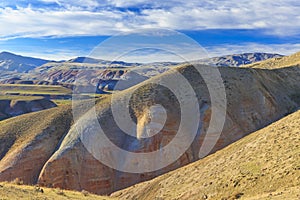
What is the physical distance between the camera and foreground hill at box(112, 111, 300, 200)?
22109mm

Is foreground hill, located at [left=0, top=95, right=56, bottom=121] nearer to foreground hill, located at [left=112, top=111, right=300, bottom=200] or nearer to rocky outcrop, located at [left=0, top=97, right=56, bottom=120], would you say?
rocky outcrop, located at [left=0, top=97, right=56, bottom=120]

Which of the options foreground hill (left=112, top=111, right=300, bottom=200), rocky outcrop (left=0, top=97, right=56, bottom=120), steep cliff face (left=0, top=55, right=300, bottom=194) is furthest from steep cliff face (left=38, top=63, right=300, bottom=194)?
rocky outcrop (left=0, top=97, right=56, bottom=120)

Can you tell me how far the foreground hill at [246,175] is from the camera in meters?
22.1

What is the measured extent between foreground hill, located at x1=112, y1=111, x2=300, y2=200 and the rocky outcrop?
8383cm

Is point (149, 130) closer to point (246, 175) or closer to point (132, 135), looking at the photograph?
point (132, 135)

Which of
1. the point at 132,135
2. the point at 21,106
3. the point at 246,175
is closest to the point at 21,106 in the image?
the point at 21,106

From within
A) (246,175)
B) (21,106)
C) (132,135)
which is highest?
(246,175)

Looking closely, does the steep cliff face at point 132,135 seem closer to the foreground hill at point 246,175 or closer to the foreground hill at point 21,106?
the foreground hill at point 246,175

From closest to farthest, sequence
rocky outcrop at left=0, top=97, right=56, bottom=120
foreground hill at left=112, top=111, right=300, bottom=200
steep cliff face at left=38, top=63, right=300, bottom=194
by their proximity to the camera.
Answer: foreground hill at left=112, top=111, right=300, bottom=200
steep cliff face at left=38, top=63, right=300, bottom=194
rocky outcrop at left=0, top=97, right=56, bottom=120

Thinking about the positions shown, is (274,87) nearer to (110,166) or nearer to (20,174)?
(110,166)

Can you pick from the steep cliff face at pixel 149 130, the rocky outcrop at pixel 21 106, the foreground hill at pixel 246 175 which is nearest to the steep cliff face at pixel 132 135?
the steep cliff face at pixel 149 130

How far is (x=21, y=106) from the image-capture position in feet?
367

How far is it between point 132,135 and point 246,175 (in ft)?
68.3

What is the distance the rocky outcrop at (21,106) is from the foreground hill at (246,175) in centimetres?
8383
